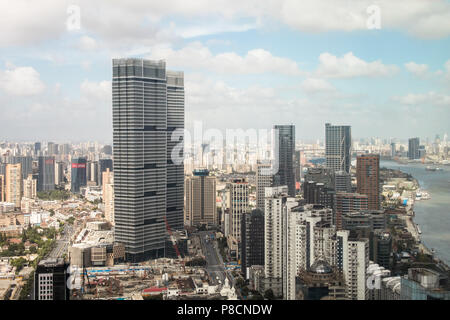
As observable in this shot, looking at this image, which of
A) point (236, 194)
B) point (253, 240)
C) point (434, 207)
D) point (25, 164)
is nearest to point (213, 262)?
point (253, 240)

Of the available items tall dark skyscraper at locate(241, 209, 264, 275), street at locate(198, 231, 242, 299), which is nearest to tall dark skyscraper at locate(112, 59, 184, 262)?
street at locate(198, 231, 242, 299)

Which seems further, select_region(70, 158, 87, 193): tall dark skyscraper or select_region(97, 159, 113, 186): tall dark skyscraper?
select_region(70, 158, 87, 193): tall dark skyscraper

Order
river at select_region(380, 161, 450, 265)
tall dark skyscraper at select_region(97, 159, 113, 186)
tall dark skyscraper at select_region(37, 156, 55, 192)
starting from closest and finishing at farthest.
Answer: river at select_region(380, 161, 450, 265) < tall dark skyscraper at select_region(97, 159, 113, 186) < tall dark skyscraper at select_region(37, 156, 55, 192)

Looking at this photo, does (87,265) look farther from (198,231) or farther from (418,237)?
(418,237)

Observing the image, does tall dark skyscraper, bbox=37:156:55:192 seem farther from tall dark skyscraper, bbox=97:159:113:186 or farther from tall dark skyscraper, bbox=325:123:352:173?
tall dark skyscraper, bbox=325:123:352:173

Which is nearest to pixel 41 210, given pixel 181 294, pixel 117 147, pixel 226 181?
pixel 117 147

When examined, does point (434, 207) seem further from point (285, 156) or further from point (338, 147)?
point (285, 156)

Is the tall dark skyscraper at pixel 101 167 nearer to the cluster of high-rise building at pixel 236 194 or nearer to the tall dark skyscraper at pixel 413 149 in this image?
the cluster of high-rise building at pixel 236 194
